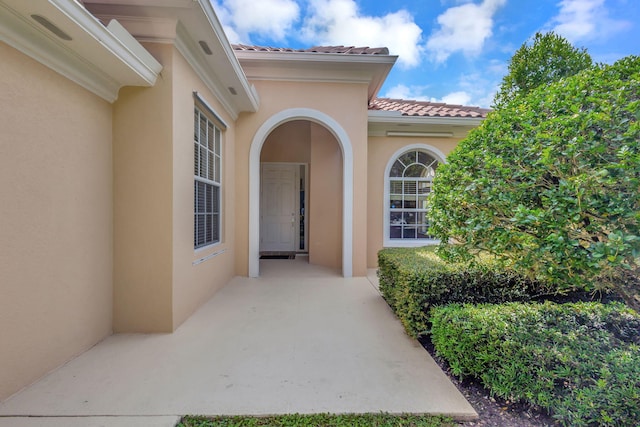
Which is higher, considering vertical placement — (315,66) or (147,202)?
(315,66)

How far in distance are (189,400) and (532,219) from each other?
3.07 m

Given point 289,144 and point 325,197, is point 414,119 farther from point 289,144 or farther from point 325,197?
point 289,144

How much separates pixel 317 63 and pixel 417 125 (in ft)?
9.60

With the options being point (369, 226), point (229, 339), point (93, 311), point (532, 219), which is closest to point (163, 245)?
point (93, 311)

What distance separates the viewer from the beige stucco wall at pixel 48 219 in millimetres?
1996

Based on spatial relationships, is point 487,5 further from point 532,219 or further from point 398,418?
point 398,418

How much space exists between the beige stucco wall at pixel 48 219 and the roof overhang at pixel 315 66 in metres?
3.11

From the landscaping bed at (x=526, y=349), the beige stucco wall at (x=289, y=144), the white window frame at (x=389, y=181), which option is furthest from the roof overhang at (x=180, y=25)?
the white window frame at (x=389, y=181)

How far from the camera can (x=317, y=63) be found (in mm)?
5172

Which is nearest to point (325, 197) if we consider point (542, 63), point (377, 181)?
point (377, 181)

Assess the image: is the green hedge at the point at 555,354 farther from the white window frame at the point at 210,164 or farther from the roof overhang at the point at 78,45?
the roof overhang at the point at 78,45

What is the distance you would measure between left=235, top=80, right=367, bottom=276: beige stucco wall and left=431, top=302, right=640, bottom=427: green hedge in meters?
3.24

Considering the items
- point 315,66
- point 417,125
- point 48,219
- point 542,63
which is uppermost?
point 542,63

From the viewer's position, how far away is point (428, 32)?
26.2 ft
